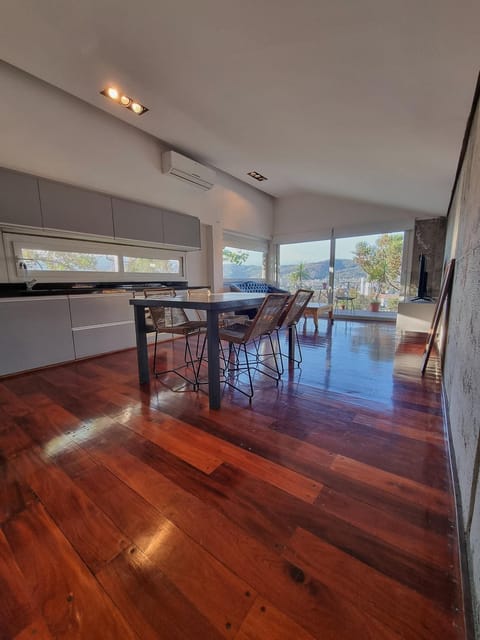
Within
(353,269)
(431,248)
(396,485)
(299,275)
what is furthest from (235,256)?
(396,485)

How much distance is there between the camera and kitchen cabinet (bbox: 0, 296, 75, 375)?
270 cm

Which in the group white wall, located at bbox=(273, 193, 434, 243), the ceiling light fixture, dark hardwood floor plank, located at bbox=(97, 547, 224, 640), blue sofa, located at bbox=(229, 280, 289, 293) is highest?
the ceiling light fixture

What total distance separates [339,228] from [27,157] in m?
5.84

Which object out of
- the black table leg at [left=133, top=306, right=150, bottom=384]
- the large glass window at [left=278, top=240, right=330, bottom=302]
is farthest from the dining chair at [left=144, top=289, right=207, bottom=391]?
the large glass window at [left=278, top=240, right=330, bottom=302]

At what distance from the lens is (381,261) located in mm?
6035

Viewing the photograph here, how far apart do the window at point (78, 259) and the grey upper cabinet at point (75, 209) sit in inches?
12.0

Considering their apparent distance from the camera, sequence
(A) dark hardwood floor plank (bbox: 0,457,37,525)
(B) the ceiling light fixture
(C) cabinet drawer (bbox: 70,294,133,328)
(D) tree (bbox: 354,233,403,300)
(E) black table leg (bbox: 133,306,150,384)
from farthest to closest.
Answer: (D) tree (bbox: 354,233,403,300), (C) cabinet drawer (bbox: 70,294,133,328), (B) the ceiling light fixture, (E) black table leg (bbox: 133,306,150,384), (A) dark hardwood floor plank (bbox: 0,457,37,525)

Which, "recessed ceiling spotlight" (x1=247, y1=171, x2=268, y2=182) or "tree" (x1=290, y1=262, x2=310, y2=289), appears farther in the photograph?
"tree" (x1=290, y1=262, x2=310, y2=289)

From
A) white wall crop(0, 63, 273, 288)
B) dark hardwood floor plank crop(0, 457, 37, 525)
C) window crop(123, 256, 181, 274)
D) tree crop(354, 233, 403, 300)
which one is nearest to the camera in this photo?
dark hardwood floor plank crop(0, 457, 37, 525)

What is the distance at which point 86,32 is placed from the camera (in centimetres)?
218

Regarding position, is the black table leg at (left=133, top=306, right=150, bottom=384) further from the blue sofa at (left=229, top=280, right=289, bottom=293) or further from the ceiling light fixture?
the blue sofa at (left=229, top=280, right=289, bottom=293)

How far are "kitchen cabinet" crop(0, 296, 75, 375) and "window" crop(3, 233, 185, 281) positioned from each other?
1.53ft

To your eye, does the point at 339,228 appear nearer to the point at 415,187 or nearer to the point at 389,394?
the point at 415,187

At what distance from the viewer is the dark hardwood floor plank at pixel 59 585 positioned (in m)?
0.76
